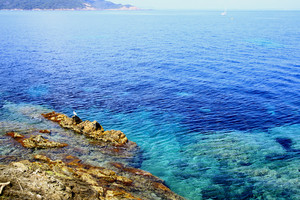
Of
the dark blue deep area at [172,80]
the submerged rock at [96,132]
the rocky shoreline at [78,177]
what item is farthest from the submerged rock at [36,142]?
the dark blue deep area at [172,80]

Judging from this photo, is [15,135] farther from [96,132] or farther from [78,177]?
[78,177]

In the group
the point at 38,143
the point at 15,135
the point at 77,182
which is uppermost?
the point at 77,182

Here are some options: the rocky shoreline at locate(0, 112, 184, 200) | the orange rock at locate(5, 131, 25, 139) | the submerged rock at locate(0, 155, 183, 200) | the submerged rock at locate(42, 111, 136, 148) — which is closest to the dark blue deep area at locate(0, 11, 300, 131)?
the submerged rock at locate(42, 111, 136, 148)

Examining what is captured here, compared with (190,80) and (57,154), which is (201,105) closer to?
(190,80)

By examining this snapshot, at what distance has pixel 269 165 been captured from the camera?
2377 cm

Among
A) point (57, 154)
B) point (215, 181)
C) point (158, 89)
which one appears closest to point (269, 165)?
point (215, 181)

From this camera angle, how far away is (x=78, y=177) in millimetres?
18188

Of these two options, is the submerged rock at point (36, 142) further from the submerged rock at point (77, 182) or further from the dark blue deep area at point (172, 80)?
the dark blue deep area at point (172, 80)

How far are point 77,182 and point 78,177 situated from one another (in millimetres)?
1420

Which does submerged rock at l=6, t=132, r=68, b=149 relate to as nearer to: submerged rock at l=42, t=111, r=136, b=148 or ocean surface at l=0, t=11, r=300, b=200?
ocean surface at l=0, t=11, r=300, b=200

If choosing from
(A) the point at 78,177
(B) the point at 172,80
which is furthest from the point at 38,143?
(B) the point at 172,80

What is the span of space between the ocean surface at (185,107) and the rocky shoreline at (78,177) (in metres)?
1.48

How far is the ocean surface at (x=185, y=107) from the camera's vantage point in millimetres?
22812

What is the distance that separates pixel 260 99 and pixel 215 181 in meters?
23.1
